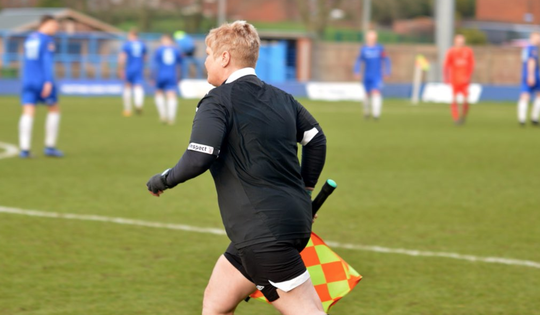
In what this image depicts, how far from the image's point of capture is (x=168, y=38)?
2117cm

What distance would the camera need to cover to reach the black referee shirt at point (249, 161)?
3289 millimetres

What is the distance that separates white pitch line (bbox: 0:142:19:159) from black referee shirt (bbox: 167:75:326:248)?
32.5 feet

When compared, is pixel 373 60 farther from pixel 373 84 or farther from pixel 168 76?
pixel 168 76

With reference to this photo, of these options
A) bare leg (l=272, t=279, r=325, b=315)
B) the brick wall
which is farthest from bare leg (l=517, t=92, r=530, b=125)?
the brick wall

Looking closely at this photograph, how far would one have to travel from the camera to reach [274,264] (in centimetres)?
333

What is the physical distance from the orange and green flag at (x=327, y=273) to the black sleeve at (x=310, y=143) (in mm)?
301

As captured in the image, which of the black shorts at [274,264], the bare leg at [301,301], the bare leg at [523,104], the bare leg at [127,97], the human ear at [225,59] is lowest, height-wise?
the bare leg at [127,97]

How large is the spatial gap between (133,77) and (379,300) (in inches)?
721

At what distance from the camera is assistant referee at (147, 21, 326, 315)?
131 inches

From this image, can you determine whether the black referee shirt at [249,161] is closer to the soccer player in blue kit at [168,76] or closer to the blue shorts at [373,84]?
the soccer player in blue kit at [168,76]

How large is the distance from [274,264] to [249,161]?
1.37 feet

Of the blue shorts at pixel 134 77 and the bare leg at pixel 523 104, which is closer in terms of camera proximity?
the bare leg at pixel 523 104

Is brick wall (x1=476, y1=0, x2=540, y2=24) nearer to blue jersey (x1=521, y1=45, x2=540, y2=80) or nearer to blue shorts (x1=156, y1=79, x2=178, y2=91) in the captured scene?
blue jersey (x1=521, y1=45, x2=540, y2=80)

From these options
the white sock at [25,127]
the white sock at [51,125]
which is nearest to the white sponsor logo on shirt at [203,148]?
the white sock at [51,125]
